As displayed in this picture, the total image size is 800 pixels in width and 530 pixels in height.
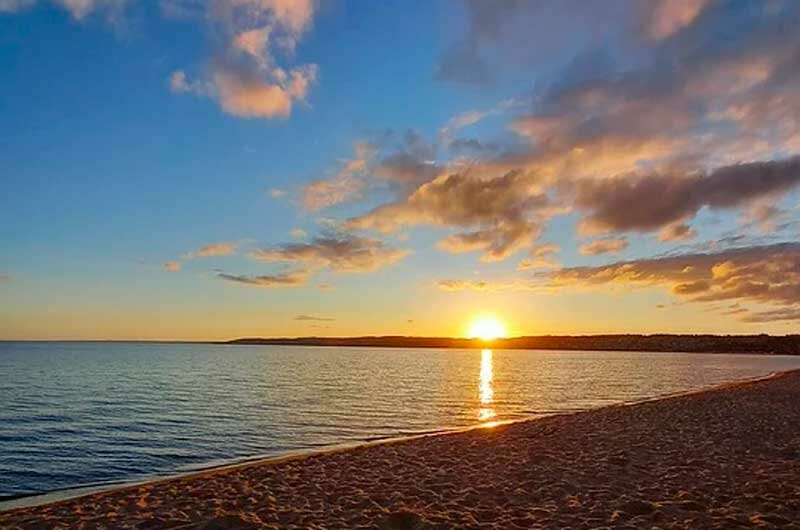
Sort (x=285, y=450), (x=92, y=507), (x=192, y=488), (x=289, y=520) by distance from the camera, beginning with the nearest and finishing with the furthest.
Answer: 1. (x=289, y=520)
2. (x=92, y=507)
3. (x=192, y=488)
4. (x=285, y=450)

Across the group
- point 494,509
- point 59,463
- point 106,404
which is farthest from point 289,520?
point 106,404

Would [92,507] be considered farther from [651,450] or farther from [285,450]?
[651,450]

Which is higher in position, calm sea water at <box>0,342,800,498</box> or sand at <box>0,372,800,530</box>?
sand at <box>0,372,800,530</box>

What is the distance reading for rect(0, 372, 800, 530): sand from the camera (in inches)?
433

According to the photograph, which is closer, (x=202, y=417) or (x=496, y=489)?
Result: (x=496, y=489)

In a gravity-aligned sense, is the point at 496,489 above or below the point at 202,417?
above

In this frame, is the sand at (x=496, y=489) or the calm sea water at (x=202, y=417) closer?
the sand at (x=496, y=489)

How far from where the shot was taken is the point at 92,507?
12.9 meters

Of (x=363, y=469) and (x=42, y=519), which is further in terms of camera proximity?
(x=363, y=469)

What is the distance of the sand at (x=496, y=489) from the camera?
433 inches

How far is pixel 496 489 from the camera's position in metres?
13.5

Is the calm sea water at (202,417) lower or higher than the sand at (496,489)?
lower

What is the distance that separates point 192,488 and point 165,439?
1392cm

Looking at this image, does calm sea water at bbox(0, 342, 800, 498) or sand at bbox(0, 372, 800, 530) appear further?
calm sea water at bbox(0, 342, 800, 498)
